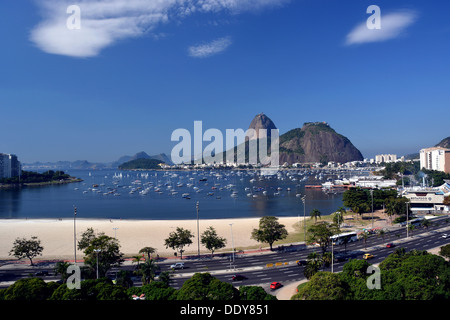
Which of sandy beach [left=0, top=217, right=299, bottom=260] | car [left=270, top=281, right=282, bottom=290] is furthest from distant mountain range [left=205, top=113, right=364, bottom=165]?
car [left=270, top=281, right=282, bottom=290]

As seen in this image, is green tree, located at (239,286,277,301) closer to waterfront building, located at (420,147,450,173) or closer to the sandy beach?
the sandy beach

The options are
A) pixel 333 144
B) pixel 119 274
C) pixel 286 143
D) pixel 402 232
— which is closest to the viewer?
pixel 119 274
